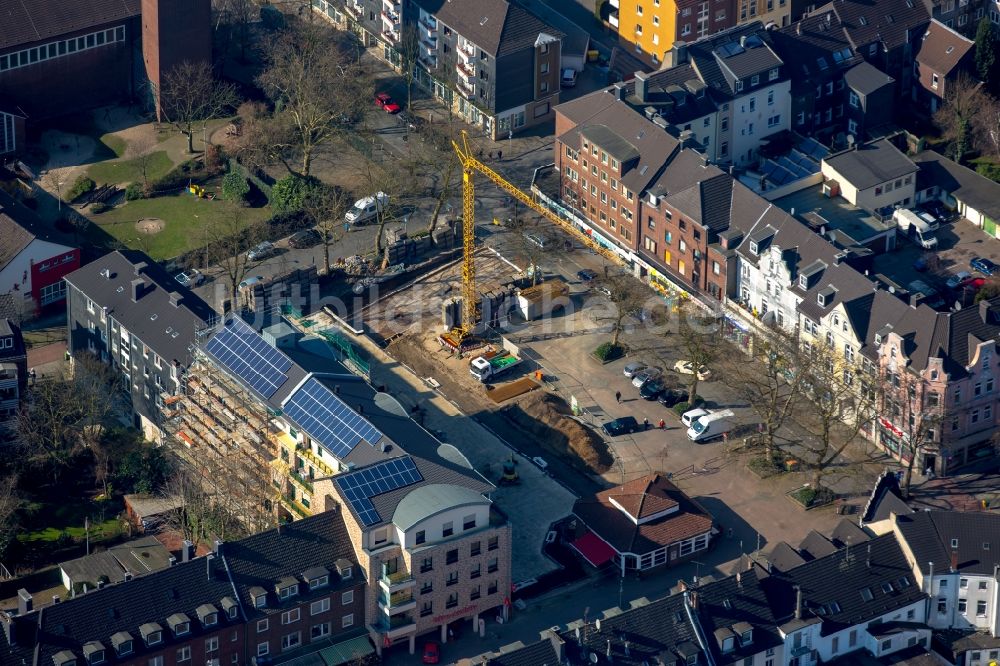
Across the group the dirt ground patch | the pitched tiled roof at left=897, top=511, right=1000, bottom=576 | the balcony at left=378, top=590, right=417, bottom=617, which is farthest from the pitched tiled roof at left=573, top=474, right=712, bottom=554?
the balcony at left=378, top=590, right=417, bottom=617

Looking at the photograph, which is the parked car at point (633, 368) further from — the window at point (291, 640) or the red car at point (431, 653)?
the window at point (291, 640)

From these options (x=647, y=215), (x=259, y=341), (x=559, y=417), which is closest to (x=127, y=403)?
(x=259, y=341)

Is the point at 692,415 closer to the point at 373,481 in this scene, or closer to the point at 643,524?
the point at 643,524

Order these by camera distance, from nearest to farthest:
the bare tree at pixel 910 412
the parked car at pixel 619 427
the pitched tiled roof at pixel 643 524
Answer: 1. the pitched tiled roof at pixel 643 524
2. the bare tree at pixel 910 412
3. the parked car at pixel 619 427

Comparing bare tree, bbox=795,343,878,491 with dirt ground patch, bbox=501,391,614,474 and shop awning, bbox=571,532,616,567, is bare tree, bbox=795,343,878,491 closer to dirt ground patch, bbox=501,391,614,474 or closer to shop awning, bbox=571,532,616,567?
dirt ground patch, bbox=501,391,614,474

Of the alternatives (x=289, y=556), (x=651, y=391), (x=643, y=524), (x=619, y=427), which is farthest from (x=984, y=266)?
(x=289, y=556)

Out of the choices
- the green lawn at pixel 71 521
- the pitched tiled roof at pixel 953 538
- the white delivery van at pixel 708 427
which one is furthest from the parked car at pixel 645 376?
the green lawn at pixel 71 521

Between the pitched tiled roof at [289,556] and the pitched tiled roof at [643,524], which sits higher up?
the pitched tiled roof at [289,556]
